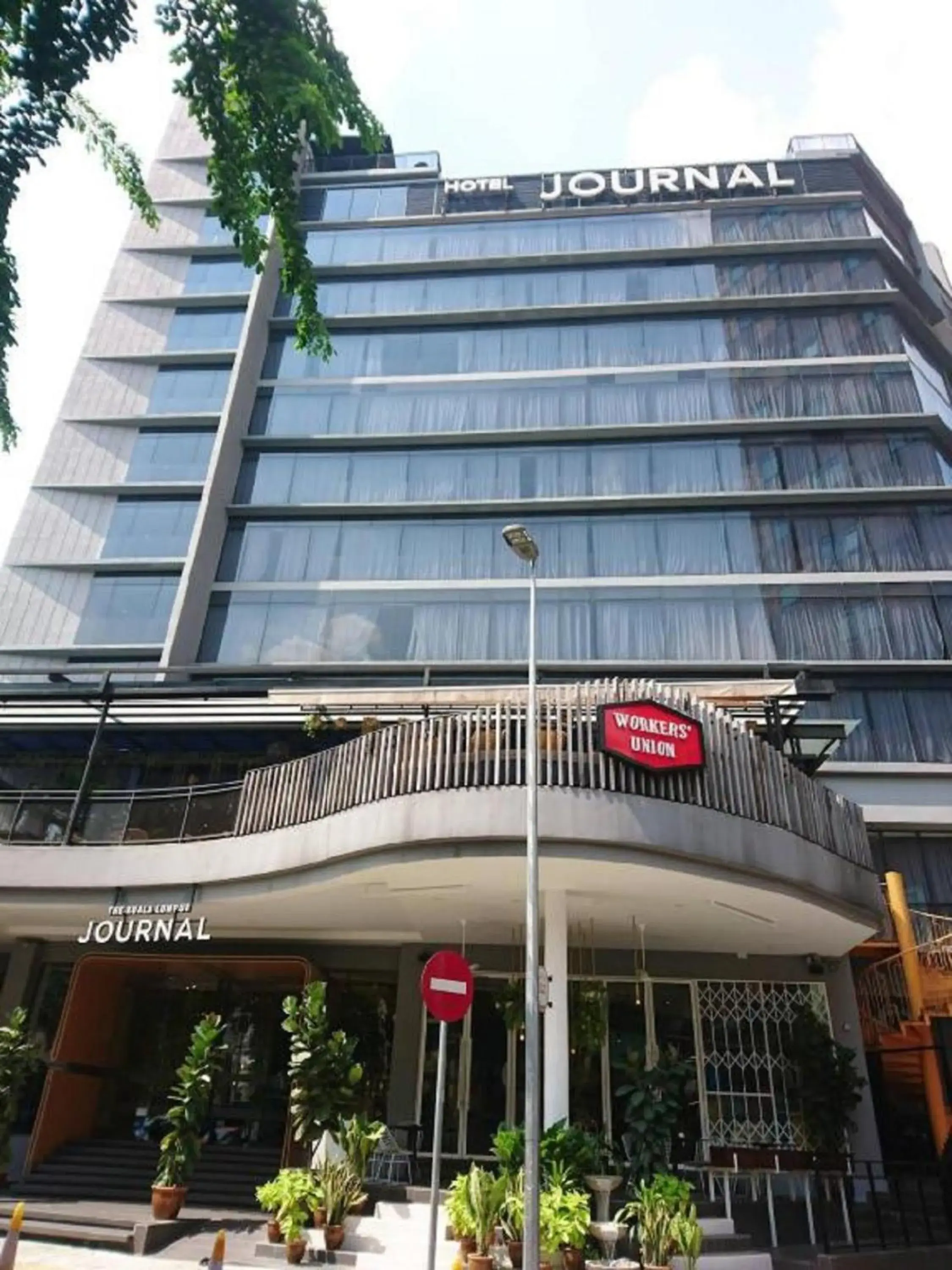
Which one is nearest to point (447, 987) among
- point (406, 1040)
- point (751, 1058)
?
point (406, 1040)

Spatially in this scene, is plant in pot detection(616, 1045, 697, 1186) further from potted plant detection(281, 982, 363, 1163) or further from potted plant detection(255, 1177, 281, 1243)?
potted plant detection(255, 1177, 281, 1243)

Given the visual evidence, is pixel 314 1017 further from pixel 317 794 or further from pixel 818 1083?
pixel 818 1083

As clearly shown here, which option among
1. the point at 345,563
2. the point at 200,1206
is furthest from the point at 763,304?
the point at 200,1206

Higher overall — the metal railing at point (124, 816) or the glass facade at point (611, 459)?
the glass facade at point (611, 459)

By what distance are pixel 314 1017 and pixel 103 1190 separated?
19.1 feet

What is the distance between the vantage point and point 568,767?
37.6 feet

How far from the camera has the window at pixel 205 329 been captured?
35.8 metres

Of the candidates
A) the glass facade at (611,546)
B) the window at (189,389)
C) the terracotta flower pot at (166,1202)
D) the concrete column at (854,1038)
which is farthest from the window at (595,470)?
the terracotta flower pot at (166,1202)

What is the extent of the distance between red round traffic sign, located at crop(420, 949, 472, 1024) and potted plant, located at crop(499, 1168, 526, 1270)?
258 cm

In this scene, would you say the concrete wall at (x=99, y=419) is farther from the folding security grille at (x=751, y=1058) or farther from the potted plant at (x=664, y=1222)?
the potted plant at (x=664, y=1222)

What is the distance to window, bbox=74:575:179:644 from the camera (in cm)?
2984

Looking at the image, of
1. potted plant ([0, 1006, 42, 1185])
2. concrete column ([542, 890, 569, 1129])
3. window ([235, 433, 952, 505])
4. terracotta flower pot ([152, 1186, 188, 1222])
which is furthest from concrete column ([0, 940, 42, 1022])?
window ([235, 433, 952, 505])

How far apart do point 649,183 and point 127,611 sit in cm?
2912

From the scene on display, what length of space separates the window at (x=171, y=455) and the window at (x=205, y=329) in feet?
14.4
